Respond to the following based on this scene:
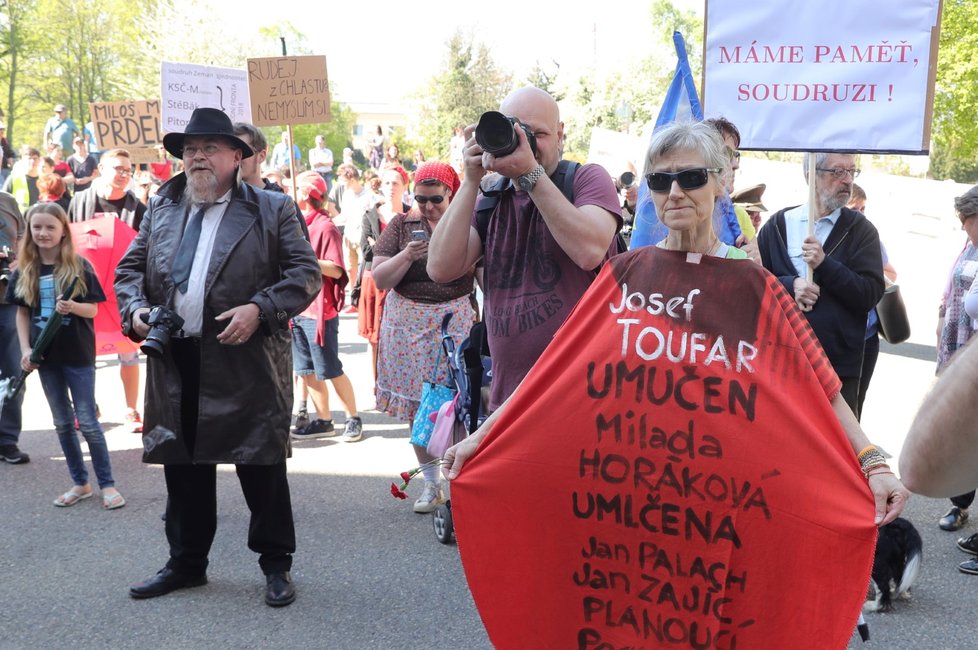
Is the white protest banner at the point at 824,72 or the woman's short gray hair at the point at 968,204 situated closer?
the white protest banner at the point at 824,72

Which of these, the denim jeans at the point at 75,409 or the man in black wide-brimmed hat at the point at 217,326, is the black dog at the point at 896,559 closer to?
the man in black wide-brimmed hat at the point at 217,326

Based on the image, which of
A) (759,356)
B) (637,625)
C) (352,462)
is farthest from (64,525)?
(759,356)

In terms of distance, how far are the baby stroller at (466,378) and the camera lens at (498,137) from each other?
1.34 metres

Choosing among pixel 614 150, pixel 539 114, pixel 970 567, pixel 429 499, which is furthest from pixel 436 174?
pixel 614 150

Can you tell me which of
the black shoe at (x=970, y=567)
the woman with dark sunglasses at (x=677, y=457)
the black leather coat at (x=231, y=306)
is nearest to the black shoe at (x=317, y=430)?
the black leather coat at (x=231, y=306)

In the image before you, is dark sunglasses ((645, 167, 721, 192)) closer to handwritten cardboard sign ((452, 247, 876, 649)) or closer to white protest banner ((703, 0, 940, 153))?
handwritten cardboard sign ((452, 247, 876, 649))

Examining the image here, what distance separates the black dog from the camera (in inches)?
161

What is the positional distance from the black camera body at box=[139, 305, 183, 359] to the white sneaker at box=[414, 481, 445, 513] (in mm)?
2030

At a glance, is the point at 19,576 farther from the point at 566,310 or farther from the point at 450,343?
the point at 566,310

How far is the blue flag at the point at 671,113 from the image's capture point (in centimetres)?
Answer: 364

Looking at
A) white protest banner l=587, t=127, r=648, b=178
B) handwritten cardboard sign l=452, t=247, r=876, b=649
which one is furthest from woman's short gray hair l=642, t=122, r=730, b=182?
white protest banner l=587, t=127, r=648, b=178

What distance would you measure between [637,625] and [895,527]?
218 centimetres

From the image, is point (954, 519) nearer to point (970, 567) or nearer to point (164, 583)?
point (970, 567)

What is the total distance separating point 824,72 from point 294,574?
11.1 ft
